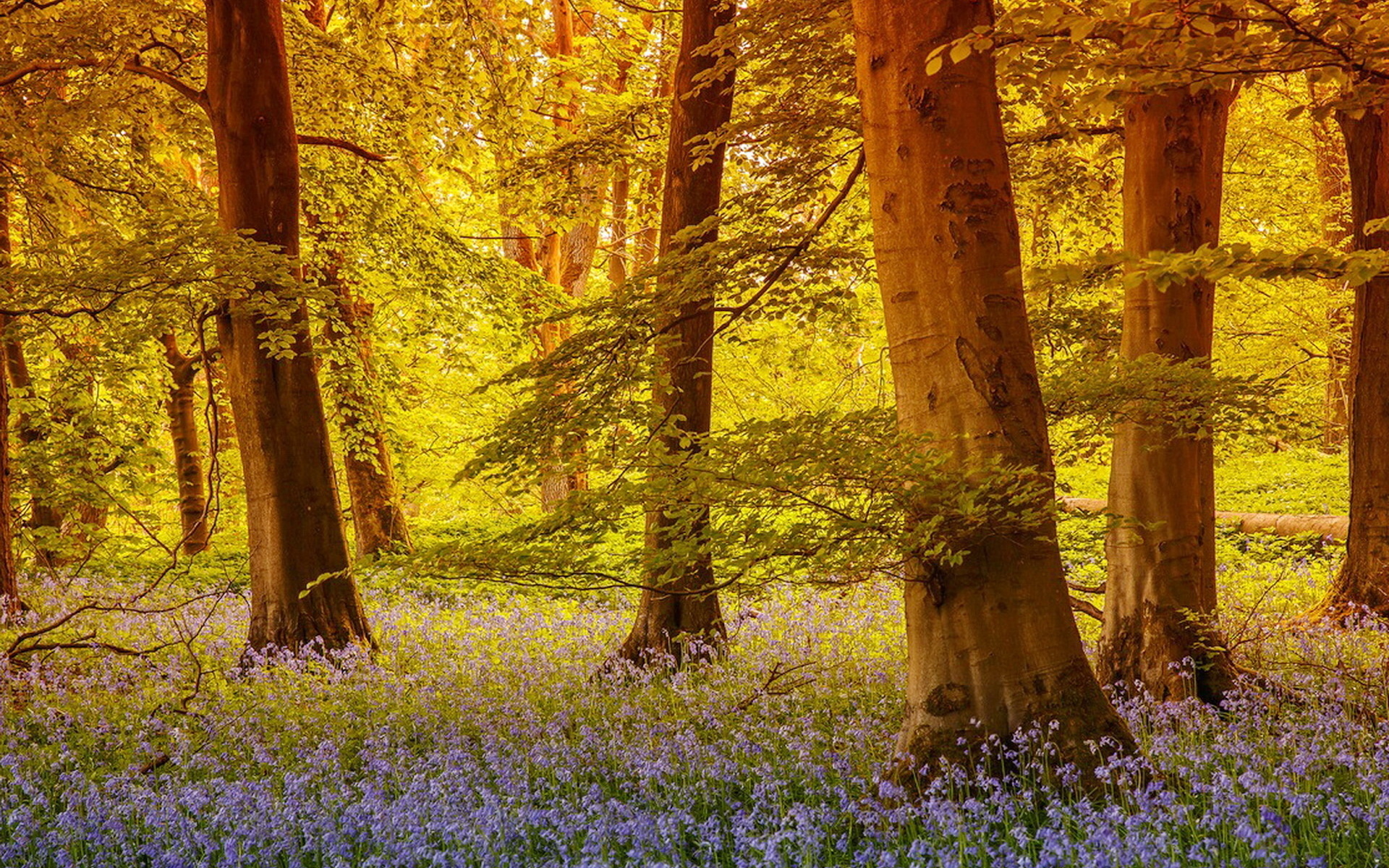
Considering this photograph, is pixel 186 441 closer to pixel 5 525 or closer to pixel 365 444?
pixel 365 444

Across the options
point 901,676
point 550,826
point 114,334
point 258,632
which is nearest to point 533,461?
point 550,826

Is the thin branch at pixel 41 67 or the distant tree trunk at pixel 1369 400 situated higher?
the thin branch at pixel 41 67

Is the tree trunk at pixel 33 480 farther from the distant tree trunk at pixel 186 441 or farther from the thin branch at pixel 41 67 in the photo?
the thin branch at pixel 41 67

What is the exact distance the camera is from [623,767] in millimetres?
4859

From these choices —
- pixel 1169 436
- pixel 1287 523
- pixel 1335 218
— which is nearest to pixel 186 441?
pixel 1169 436

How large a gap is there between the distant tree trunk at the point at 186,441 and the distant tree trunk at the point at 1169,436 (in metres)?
14.7

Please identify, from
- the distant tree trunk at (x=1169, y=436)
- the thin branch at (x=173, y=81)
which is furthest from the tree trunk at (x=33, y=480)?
the distant tree trunk at (x=1169, y=436)

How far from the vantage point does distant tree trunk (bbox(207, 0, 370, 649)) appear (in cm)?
855

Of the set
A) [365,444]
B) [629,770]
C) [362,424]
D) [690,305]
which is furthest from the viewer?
[365,444]

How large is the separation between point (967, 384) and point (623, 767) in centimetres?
249

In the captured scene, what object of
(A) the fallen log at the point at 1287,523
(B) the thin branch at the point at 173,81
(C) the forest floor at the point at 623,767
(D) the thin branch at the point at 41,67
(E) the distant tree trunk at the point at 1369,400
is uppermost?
(D) the thin branch at the point at 41,67

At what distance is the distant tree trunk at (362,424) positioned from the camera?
1177 centimetres

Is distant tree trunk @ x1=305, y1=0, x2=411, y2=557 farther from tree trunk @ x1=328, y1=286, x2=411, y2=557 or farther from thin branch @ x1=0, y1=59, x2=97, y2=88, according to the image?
thin branch @ x1=0, y1=59, x2=97, y2=88

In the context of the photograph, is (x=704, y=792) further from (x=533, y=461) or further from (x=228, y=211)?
(x=228, y=211)
